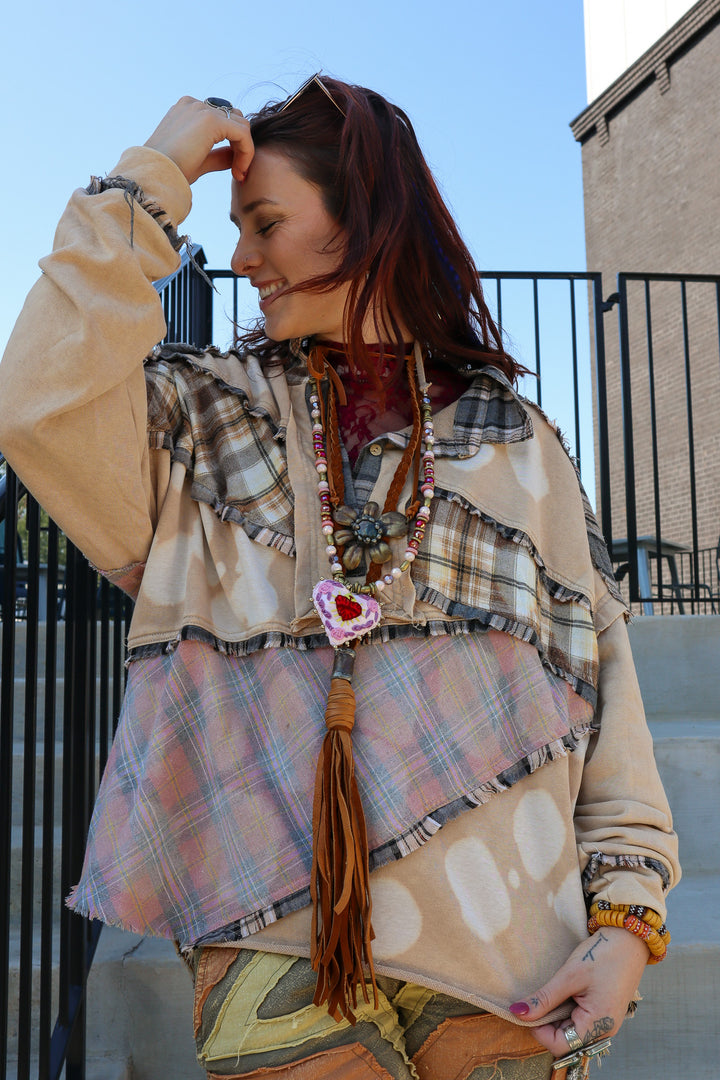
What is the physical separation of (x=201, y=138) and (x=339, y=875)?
1024 mm

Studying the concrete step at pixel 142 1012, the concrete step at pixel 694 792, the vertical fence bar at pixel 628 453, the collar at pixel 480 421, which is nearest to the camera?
the collar at pixel 480 421

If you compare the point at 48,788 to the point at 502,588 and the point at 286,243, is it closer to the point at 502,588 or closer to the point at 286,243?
the point at 502,588

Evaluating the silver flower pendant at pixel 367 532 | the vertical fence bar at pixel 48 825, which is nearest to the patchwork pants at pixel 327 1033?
the silver flower pendant at pixel 367 532

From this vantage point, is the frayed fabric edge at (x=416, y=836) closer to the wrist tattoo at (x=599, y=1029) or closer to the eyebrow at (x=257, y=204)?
the wrist tattoo at (x=599, y=1029)

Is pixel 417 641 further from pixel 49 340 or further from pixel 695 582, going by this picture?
pixel 695 582

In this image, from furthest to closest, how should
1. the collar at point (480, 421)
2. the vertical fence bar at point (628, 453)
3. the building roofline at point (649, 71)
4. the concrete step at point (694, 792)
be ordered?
the building roofline at point (649, 71) < the vertical fence bar at point (628, 453) < the concrete step at point (694, 792) < the collar at point (480, 421)

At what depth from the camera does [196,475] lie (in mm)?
1317

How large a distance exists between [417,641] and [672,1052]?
1468 mm

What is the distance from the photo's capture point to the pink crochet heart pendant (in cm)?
115

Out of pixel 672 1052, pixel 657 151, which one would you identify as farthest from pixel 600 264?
pixel 672 1052

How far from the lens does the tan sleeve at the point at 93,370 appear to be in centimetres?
112

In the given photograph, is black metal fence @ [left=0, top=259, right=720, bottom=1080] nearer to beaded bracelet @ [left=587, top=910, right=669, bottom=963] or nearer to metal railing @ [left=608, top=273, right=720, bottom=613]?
beaded bracelet @ [left=587, top=910, right=669, bottom=963]

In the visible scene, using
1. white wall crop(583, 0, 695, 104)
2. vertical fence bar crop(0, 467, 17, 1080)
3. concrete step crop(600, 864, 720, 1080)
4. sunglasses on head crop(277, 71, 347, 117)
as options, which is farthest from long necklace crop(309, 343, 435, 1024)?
white wall crop(583, 0, 695, 104)

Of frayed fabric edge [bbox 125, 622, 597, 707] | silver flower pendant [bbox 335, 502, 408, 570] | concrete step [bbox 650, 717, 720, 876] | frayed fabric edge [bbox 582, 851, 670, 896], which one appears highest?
silver flower pendant [bbox 335, 502, 408, 570]
